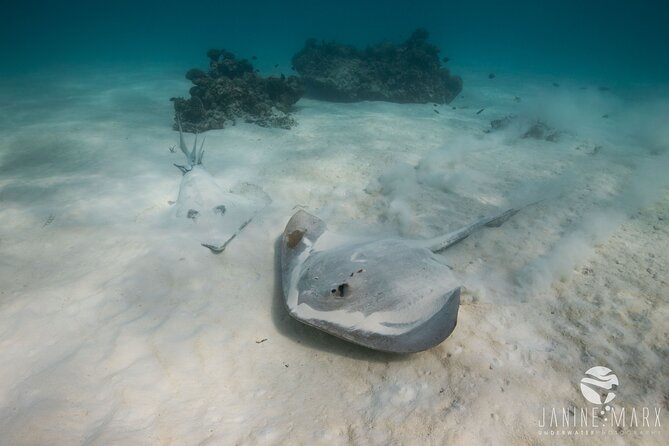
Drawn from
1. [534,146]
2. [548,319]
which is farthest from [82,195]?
[534,146]

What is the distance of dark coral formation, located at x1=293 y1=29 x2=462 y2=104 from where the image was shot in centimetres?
1620

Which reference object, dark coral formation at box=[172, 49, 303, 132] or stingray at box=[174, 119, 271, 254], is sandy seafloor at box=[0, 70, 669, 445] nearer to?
stingray at box=[174, 119, 271, 254]

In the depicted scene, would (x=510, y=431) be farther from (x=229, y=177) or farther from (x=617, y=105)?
(x=617, y=105)

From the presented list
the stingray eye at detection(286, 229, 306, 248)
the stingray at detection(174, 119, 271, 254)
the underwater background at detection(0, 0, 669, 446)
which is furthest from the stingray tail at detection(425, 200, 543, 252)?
the stingray at detection(174, 119, 271, 254)

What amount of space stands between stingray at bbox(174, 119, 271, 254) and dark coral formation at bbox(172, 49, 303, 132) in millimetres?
5062

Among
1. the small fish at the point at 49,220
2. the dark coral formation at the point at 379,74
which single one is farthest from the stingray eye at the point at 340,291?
the dark coral formation at the point at 379,74

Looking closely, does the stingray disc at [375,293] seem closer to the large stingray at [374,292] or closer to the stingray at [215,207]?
the large stingray at [374,292]

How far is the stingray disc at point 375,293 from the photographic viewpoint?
8.55 ft

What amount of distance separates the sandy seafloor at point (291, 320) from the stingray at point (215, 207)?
0.71 ft

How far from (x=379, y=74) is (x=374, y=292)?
17.0 meters

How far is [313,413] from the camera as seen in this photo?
101 inches

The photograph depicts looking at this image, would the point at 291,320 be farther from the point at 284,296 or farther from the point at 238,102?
the point at 238,102

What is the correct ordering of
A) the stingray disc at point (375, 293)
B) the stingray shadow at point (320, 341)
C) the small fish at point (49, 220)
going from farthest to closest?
the small fish at point (49, 220), the stingray shadow at point (320, 341), the stingray disc at point (375, 293)

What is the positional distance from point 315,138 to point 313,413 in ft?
27.6
